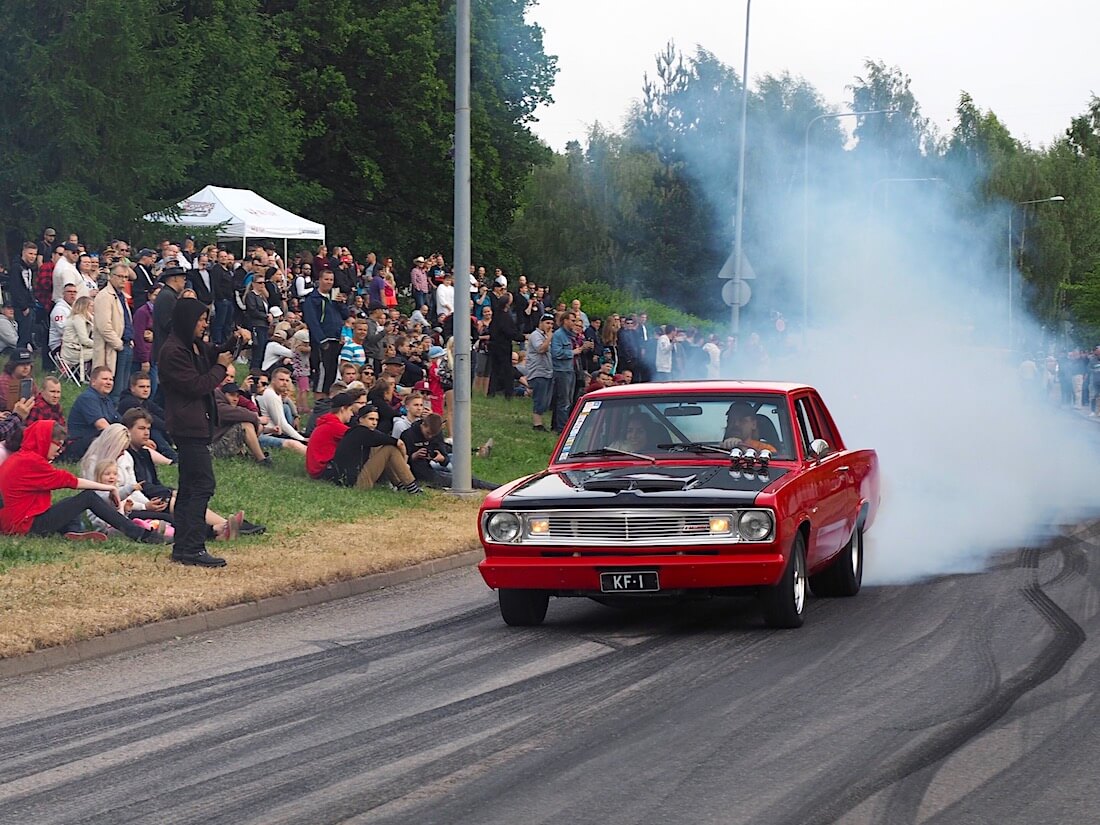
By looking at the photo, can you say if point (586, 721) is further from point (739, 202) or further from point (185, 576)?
point (739, 202)

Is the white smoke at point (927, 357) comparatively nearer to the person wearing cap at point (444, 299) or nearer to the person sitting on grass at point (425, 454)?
the person sitting on grass at point (425, 454)

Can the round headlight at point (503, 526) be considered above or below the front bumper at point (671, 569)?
above

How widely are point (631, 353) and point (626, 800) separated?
25.5 metres

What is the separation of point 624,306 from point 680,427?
116 ft

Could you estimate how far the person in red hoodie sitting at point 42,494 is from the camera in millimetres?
13797

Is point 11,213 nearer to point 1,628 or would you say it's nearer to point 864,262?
point 864,262

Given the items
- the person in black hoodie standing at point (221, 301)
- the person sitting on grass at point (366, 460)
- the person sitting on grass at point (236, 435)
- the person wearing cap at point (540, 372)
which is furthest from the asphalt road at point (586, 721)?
the person wearing cap at point (540, 372)

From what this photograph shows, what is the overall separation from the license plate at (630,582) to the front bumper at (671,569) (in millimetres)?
31

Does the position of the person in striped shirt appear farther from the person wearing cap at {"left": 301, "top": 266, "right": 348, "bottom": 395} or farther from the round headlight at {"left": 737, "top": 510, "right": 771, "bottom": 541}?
the round headlight at {"left": 737, "top": 510, "right": 771, "bottom": 541}

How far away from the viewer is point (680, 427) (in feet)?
40.2

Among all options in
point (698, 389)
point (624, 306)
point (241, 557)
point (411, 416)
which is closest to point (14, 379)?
point (241, 557)

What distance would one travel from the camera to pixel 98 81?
32594 mm

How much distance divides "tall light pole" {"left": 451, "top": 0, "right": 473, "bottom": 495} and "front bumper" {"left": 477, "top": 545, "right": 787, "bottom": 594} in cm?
830

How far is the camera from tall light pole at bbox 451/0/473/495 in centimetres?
1922
